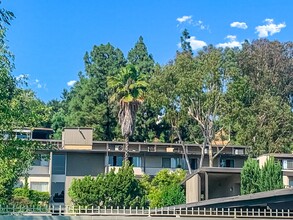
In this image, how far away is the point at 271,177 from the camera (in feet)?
124

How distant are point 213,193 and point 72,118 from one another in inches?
1095

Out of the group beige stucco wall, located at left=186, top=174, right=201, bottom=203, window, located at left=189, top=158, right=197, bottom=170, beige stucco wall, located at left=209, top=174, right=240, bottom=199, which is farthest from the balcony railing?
beige stucco wall, located at left=186, top=174, right=201, bottom=203

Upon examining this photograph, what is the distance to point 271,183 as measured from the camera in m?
37.6

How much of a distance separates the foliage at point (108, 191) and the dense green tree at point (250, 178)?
965cm

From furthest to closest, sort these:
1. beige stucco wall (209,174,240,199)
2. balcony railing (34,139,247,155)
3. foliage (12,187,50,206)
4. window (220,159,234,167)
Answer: window (220,159,234,167)
balcony railing (34,139,247,155)
foliage (12,187,50,206)
beige stucco wall (209,174,240,199)

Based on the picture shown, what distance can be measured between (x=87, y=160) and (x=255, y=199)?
108ft

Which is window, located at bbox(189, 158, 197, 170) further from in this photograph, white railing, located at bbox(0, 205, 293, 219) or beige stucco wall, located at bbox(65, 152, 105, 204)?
white railing, located at bbox(0, 205, 293, 219)

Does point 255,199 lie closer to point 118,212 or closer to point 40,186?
point 118,212

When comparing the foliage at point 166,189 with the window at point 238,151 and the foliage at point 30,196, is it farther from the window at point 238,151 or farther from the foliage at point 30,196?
the foliage at point 30,196

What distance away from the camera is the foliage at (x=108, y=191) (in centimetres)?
4272

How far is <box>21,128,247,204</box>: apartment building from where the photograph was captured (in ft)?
164

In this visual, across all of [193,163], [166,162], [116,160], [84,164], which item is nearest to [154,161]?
[166,162]

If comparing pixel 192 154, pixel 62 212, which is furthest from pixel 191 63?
pixel 62 212

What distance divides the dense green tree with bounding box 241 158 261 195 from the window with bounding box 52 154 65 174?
18609 mm
